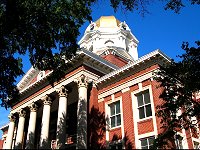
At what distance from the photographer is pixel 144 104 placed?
22578 mm

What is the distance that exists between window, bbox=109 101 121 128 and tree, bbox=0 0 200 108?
25.0 ft

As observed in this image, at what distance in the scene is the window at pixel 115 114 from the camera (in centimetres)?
2403

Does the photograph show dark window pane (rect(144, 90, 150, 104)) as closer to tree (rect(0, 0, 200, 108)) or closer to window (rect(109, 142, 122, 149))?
window (rect(109, 142, 122, 149))

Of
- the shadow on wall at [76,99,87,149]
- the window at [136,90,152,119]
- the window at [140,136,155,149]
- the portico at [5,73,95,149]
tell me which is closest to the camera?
the window at [140,136,155,149]

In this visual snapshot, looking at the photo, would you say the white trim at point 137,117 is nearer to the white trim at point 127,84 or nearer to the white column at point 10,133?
the white trim at point 127,84

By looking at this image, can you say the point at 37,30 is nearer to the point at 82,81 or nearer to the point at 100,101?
the point at 82,81

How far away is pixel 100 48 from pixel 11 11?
2920cm

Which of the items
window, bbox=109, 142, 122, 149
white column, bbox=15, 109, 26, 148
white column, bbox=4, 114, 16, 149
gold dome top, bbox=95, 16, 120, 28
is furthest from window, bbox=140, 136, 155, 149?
gold dome top, bbox=95, 16, 120, 28

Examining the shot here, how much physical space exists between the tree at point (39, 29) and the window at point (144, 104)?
7663 millimetres

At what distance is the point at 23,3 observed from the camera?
51.9ft

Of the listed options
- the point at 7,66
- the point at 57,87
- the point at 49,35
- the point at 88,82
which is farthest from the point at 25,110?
the point at 49,35

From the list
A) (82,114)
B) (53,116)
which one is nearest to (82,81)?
(82,114)

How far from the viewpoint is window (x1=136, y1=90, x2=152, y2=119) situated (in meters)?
22.2

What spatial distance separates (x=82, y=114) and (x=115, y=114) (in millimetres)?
3058
